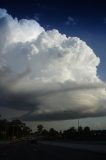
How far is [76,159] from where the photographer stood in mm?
28078

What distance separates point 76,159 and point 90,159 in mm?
1082

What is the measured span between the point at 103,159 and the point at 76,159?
2.06 meters

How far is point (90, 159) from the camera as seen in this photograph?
2814 cm

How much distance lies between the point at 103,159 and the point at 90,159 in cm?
99

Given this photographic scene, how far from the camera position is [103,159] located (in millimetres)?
27922
